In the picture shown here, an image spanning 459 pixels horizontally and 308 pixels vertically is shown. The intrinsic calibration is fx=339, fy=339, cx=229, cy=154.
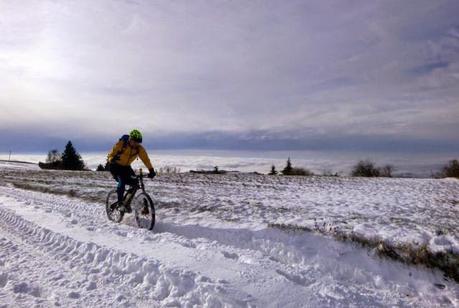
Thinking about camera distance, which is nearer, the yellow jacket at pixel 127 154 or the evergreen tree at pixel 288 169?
the yellow jacket at pixel 127 154

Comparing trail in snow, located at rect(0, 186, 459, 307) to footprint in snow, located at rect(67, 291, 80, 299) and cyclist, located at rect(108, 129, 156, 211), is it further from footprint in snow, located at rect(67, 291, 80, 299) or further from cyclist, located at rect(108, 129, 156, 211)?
cyclist, located at rect(108, 129, 156, 211)

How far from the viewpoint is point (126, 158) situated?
10.4m

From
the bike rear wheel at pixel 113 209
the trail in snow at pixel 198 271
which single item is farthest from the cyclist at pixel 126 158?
the trail in snow at pixel 198 271

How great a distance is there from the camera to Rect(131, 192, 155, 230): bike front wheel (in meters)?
9.79

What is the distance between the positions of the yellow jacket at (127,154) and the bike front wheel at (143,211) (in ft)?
4.01

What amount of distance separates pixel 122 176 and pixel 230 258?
16.9ft

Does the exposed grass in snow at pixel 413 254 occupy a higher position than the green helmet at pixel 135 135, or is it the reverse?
the green helmet at pixel 135 135

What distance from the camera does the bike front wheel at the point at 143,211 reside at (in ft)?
32.1

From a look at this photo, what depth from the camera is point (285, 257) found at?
25.6ft

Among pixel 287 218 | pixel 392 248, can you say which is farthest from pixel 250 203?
pixel 392 248

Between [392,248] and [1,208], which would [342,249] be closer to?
[392,248]

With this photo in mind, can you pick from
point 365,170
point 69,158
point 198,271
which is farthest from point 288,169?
point 198,271

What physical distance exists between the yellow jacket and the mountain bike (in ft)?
1.83

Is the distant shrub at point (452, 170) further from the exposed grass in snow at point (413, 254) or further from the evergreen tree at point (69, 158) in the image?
the evergreen tree at point (69, 158)
